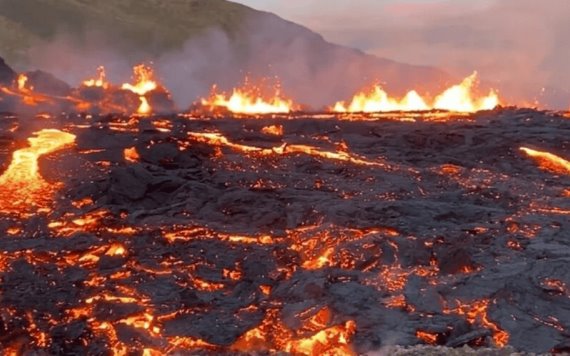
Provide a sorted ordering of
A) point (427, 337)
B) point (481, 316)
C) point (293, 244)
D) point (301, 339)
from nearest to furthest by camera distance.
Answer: point (301, 339) → point (427, 337) → point (481, 316) → point (293, 244)

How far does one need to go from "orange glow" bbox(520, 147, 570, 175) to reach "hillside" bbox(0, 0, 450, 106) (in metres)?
84.8

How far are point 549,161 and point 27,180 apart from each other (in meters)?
12.7

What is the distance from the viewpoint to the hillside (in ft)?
423

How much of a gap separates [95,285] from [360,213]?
17.5 feet

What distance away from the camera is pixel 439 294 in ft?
32.5

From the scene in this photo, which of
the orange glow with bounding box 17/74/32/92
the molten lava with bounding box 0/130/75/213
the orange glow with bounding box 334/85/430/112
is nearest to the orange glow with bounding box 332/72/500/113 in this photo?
the orange glow with bounding box 334/85/430/112

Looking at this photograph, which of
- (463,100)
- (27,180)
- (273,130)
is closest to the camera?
(27,180)

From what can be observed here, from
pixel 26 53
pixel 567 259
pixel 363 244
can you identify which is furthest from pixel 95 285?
pixel 26 53

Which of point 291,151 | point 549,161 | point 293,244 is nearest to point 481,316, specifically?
point 293,244

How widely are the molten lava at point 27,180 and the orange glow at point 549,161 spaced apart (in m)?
11.8

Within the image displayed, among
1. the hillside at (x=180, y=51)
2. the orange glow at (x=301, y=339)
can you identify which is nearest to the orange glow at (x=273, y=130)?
the orange glow at (x=301, y=339)

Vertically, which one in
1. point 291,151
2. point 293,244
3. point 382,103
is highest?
point 382,103

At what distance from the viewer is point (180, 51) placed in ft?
566

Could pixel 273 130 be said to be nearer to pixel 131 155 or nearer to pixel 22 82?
pixel 131 155
